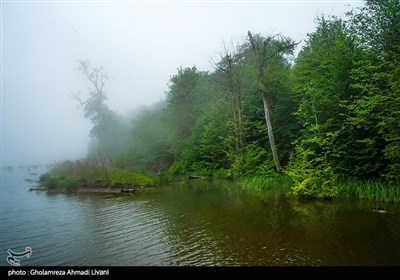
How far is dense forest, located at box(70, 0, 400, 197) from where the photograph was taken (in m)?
12.9

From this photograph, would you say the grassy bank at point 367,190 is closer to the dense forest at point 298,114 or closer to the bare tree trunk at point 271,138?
the dense forest at point 298,114

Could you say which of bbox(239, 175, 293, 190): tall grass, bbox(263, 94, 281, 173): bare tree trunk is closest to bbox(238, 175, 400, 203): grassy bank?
bbox(239, 175, 293, 190): tall grass

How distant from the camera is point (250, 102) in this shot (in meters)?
25.4

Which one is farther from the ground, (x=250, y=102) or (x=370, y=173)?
(x=250, y=102)

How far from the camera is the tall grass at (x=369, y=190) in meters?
11.6

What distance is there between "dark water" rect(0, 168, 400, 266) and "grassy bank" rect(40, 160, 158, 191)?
7.39 metres

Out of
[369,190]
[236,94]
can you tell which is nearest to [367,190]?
[369,190]

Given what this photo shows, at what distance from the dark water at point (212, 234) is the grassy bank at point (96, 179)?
7.39 m

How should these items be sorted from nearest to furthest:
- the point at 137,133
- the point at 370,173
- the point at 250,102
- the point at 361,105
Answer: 1. the point at 361,105
2. the point at 370,173
3. the point at 250,102
4. the point at 137,133

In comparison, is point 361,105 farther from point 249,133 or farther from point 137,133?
point 137,133

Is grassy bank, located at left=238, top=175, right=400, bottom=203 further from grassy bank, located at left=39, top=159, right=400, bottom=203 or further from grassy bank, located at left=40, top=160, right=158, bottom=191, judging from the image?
grassy bank, located at left=40, top=160, right=158, bottom=191

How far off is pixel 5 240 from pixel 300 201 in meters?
12.4

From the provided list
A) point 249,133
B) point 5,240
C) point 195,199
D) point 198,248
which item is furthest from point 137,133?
point 198,248
